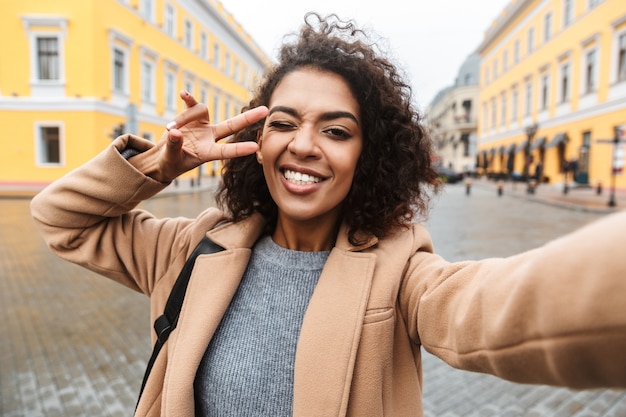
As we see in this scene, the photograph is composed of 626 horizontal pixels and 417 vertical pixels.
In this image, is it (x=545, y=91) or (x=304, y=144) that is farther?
(x=545, y=91)

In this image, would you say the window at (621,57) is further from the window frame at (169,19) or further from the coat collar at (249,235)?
the window frame at (169,19)

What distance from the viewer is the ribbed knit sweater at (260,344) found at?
1387 mm

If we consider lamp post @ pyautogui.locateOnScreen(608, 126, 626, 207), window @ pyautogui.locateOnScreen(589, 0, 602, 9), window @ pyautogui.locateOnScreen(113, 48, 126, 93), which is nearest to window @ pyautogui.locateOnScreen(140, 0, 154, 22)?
window @ pyautogui.locateOnScreen(113, 48, 126, 93)

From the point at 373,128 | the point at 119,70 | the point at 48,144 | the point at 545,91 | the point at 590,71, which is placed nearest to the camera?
the point at 373,128

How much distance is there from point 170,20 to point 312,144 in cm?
3119

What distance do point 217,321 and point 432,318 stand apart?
0.70 metres

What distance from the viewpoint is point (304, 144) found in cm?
154

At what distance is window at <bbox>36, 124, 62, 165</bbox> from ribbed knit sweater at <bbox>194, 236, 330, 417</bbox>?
23920 mm

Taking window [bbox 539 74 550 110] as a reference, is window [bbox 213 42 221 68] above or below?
above

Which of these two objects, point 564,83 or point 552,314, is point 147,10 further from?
point 552,314

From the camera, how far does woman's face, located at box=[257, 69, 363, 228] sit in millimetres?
1562

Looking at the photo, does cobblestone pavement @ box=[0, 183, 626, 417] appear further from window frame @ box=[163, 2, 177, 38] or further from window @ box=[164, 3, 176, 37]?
window @ box=[164, 3, 176, 37]

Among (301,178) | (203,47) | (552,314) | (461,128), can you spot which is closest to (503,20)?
(461,128)

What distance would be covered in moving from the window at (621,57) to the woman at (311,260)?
2432 cm
